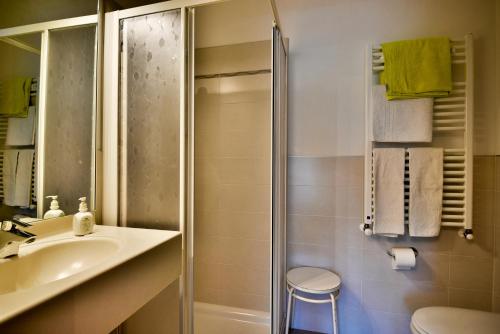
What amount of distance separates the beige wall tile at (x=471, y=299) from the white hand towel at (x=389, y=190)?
0.51 m

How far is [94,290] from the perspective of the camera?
26.1 inches

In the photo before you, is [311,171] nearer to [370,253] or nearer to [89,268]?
[370,253]

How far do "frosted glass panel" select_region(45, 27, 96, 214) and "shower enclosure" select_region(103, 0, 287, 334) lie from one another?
85mm

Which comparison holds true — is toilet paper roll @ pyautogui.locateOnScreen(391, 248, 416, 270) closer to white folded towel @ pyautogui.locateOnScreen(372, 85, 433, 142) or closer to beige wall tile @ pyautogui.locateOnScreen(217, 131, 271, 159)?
white folded towel @ pyautogui.locateOnScreen(372, 85, 433, 142)

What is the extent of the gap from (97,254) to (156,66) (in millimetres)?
925

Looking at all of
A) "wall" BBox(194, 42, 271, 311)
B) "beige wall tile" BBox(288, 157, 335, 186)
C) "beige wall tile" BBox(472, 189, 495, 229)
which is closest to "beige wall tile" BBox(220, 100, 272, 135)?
"wall" BBox(194, 42, 271, 311)

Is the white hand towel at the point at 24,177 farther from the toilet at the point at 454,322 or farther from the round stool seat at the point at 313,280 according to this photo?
the toilet at the point at 454,322

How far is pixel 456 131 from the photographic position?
1445 mm

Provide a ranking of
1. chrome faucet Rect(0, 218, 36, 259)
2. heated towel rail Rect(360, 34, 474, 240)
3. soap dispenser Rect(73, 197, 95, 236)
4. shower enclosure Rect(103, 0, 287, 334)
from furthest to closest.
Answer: heated towel rail Rect(360, 34, 474, 240) < shower enclosure Rect(103, 0, 287, 334) < soap dispenser Rect(73, 197, 95, 236) < chrome faucet Rect(0, 218, 36, 259)

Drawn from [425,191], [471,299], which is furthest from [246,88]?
[471,299]

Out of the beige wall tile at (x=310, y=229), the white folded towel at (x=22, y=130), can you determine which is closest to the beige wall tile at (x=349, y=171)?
the beige wall tile at (x=310, y=229)

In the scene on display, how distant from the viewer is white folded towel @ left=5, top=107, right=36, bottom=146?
2.97ft

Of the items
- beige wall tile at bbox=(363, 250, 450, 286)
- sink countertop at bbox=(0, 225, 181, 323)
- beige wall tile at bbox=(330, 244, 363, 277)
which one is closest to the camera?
sink countertop at bbox=(0, 225, 181, 323)

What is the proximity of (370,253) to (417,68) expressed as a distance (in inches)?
46.5
